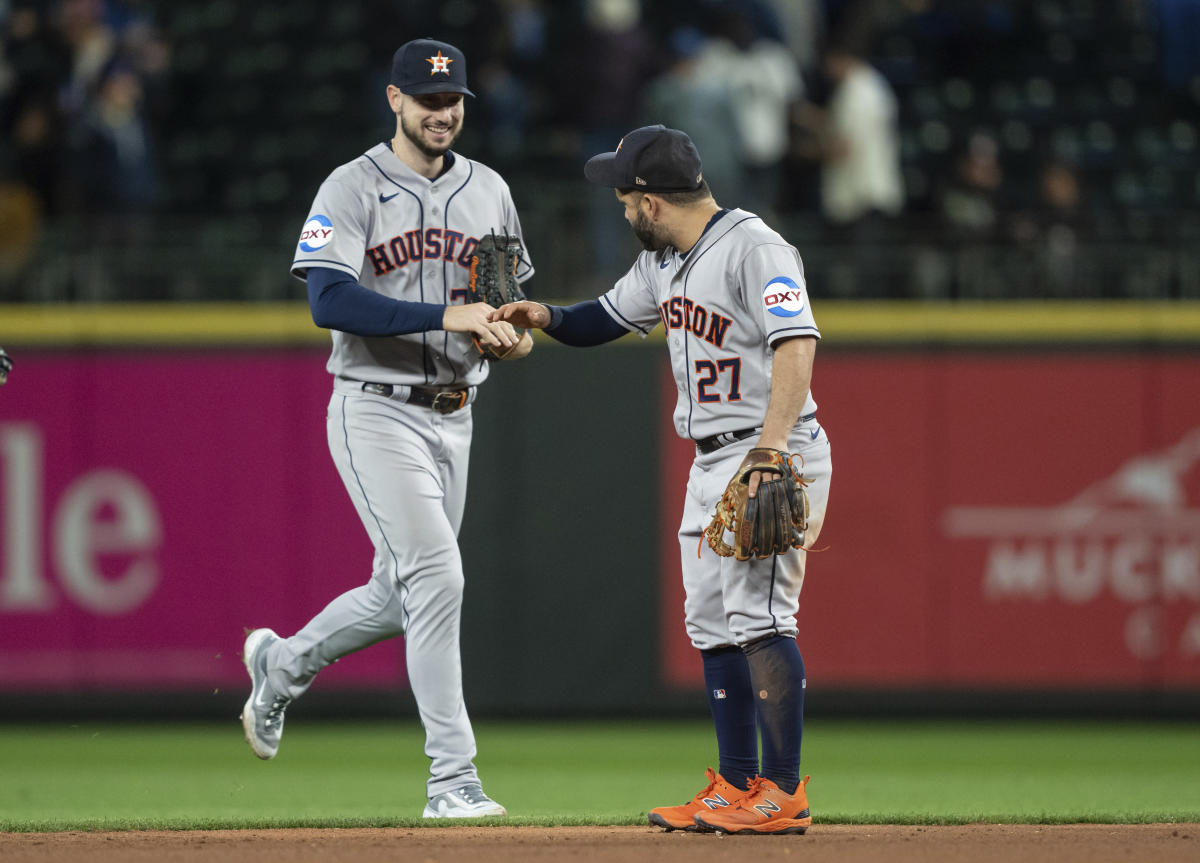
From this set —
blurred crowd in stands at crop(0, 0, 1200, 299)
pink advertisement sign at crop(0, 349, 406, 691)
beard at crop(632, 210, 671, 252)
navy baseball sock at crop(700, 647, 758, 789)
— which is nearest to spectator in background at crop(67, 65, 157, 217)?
blurred crowd in stands at crop(0, 0, 1200, 299)

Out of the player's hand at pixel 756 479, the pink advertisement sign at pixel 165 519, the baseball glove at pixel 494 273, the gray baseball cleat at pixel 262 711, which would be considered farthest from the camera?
the pink advertisement sign at pixel 165 519

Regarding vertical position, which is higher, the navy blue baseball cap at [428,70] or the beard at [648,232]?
the navy blue baseball cap at [428,70]

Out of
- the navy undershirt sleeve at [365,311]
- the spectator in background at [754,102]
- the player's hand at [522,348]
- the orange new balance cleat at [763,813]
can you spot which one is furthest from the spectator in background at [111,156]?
the orange new balance cleat at [763,813]

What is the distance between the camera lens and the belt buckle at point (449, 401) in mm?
5527

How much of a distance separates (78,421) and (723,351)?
212 inches

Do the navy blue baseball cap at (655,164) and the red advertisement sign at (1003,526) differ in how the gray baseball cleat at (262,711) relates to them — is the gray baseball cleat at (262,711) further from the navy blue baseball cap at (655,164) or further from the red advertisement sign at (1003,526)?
the red advertisement sign at (1003,526)

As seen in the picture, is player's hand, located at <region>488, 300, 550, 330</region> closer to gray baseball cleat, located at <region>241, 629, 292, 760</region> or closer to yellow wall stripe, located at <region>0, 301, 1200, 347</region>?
gray baseball cleat, located at <region>241, 629, 292, 760</region>

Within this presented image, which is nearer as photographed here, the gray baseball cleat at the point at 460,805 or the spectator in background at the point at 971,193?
the gray baseball cleat at the point at 460,805

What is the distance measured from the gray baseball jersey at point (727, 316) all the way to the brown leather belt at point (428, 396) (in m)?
0.78

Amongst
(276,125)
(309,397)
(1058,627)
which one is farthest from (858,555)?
(276,125)

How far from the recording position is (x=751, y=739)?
16.8 ft

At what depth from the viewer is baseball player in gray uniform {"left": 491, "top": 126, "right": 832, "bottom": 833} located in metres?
4.89

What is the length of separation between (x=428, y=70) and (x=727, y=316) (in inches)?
47.5

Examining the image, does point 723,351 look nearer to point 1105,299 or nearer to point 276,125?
point 1105,299
